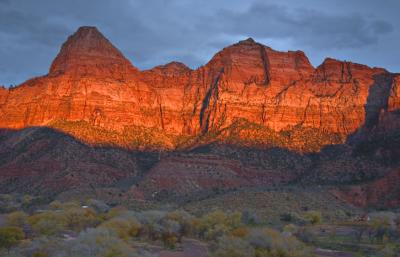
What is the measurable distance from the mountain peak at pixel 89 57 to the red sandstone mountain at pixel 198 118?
0.27 metres

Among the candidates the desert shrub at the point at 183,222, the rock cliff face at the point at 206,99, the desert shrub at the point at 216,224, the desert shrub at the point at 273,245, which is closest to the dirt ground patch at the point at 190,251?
the desert shrub at the point at 216,224

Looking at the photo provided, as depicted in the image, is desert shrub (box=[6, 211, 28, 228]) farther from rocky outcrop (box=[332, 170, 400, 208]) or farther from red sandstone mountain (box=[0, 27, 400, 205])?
rocky outcrop (box=[332, 170, 400, 208])

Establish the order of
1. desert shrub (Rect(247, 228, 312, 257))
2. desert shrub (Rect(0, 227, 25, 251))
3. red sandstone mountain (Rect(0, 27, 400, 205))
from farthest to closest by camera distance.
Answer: red sandstone mountain (Rect(0, 27, 400, 205)) < desert shrub (Rect(0, 227, 25, 251)) < desert shrub (Rect(247, 228, 312, 257))

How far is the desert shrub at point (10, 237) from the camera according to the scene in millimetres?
58981

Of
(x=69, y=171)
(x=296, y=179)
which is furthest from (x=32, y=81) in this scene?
(x=296, y=179)

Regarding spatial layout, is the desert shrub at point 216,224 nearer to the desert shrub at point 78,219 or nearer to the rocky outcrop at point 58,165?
the desert shrub at point 78,219

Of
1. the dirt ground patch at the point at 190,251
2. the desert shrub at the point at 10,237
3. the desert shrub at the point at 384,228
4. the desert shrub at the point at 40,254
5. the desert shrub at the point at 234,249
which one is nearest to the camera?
the desert shrub at the point at 40,254

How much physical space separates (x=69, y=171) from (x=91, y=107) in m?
29.8

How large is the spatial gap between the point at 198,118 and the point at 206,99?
6.55 m

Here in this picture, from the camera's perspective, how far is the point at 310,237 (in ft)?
234

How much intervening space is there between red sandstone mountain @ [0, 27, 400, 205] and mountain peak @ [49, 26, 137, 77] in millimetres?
267

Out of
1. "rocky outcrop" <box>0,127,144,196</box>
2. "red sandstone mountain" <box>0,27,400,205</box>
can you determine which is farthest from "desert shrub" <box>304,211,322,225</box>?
"rocky outcrop" <box>0,127,144,196</box>

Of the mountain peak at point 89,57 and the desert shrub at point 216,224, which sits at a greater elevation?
the mountain peak at point 89,57

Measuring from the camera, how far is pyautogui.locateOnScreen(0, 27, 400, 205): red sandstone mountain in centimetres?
11806
